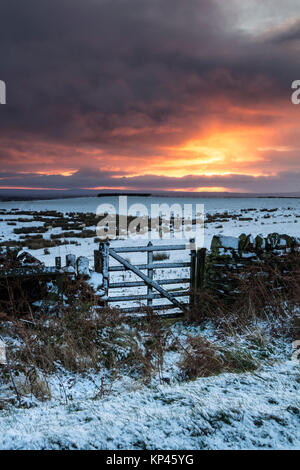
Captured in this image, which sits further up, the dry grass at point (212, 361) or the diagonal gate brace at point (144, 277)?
the diagonal gate brace at point (144, 277)

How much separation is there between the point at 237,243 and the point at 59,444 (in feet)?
16.5

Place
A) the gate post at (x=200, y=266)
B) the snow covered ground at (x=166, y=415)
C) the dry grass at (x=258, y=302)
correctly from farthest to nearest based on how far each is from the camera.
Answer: the gate post at (x=200, y=266), the dry grass at (x=258, y=302), the snow covered ground at (x=166, y=415)

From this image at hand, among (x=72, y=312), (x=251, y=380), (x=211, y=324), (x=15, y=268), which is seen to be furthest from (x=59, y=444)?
(x=211, y=324)

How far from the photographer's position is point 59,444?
7.36 ft

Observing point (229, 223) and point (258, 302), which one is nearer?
point (258, 302)

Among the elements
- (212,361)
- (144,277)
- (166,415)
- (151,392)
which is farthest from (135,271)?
(166,415)

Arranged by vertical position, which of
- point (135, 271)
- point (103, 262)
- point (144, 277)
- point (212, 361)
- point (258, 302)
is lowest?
point (212, 361)

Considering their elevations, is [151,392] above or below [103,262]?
below

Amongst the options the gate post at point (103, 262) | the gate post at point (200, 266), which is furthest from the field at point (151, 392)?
the gate post at point (200, 266)

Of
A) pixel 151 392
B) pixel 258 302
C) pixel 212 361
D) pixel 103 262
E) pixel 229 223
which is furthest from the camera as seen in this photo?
pixel 229 223

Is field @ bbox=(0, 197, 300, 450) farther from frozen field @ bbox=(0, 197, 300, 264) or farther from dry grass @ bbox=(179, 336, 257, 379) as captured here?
frozen field @ bbox=(0, 197, 300, 264)

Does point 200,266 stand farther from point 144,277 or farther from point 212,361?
point 212,361

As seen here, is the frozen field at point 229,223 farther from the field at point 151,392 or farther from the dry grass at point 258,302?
the field at point 151,392

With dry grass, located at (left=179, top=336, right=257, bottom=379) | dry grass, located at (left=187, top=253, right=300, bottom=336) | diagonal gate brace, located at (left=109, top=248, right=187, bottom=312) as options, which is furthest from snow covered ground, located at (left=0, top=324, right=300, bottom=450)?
diagonal gate brace, located at (left=109, top=248, right=187, bottom=312)
